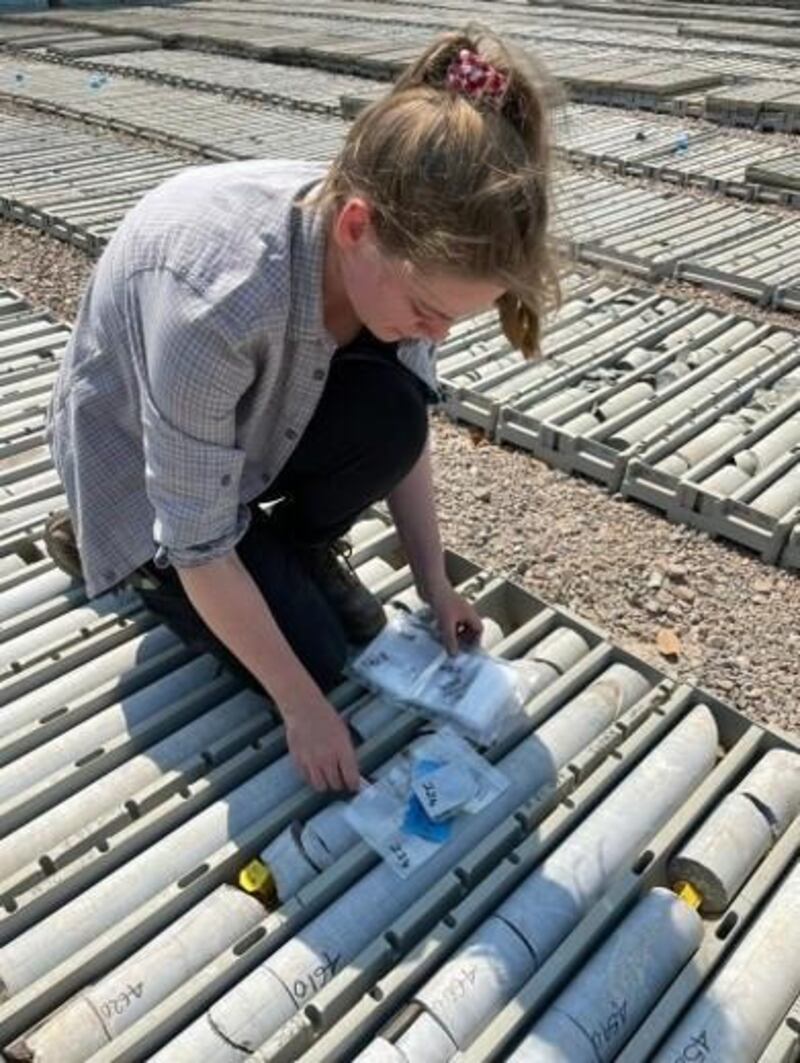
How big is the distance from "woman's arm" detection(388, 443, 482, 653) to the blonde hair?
1.02 metres

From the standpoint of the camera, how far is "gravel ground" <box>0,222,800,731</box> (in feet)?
10.7

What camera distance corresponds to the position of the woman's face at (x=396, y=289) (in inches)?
67.7

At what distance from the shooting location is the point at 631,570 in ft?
12.1

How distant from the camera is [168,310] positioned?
1880 mm

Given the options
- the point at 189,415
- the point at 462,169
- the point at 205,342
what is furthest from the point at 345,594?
the point at 462,169

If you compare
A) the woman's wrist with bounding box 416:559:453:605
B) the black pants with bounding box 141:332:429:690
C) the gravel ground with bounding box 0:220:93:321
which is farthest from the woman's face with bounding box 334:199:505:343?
the gravel ground with bounding box 0:220:93:321

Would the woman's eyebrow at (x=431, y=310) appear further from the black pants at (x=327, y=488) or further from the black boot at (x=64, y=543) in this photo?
the black boot at (x=64, y=543)

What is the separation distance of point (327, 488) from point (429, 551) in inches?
14.2

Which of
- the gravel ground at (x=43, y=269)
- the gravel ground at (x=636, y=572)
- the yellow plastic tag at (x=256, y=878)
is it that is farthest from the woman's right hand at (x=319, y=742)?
the gravel ground at (x=43, y=269)

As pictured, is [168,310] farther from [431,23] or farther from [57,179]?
[431,23]

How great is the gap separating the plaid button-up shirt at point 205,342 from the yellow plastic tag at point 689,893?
1.35m

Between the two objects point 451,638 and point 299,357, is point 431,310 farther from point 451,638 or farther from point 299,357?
point 451,638

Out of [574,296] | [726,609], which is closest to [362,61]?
[574,296]

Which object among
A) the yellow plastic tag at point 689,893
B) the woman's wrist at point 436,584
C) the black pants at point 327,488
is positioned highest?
the black pants at point 327,488
